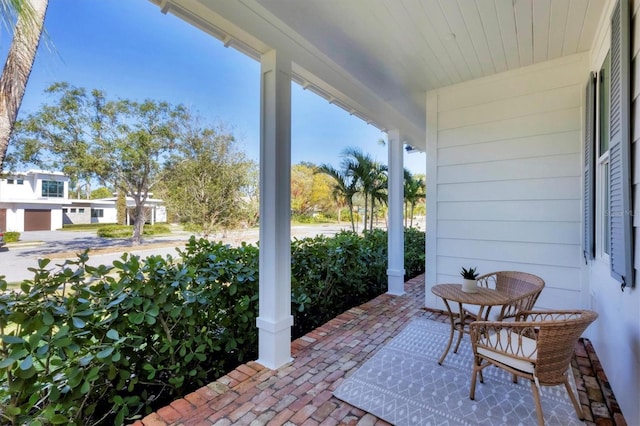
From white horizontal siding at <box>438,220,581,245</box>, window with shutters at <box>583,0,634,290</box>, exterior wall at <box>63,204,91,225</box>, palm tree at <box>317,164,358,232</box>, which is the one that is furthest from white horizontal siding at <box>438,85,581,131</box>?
exterior wall at <box>63,204,91,225</box>

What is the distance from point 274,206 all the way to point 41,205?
65.9 inches

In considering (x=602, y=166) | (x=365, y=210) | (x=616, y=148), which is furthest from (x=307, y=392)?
(x=365, y=210)

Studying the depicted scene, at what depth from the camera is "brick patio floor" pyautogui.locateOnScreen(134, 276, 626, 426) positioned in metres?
1.87

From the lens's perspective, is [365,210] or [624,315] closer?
[624,315]

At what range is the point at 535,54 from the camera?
3.08 metres

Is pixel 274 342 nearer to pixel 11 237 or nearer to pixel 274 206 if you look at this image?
pixel 274 206

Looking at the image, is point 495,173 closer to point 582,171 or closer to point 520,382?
point 582,171

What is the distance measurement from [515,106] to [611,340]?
2.59 metres

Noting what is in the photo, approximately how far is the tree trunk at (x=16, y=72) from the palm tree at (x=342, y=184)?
5058mm

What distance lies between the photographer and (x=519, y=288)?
2.83 m

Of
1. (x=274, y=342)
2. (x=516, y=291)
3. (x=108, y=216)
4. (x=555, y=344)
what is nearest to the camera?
(x=555, y=344)

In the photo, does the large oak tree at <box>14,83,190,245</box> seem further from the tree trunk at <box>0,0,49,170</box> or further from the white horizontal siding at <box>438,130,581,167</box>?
the white horizontal siding at <box>438,130,581,167</box>

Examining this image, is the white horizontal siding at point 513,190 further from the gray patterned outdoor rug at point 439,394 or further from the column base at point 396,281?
the gray patterned outdoor rug at point 439,394

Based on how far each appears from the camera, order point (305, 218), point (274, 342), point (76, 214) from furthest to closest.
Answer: point (305, 218) → point (274, 342) → point (76, 214)
